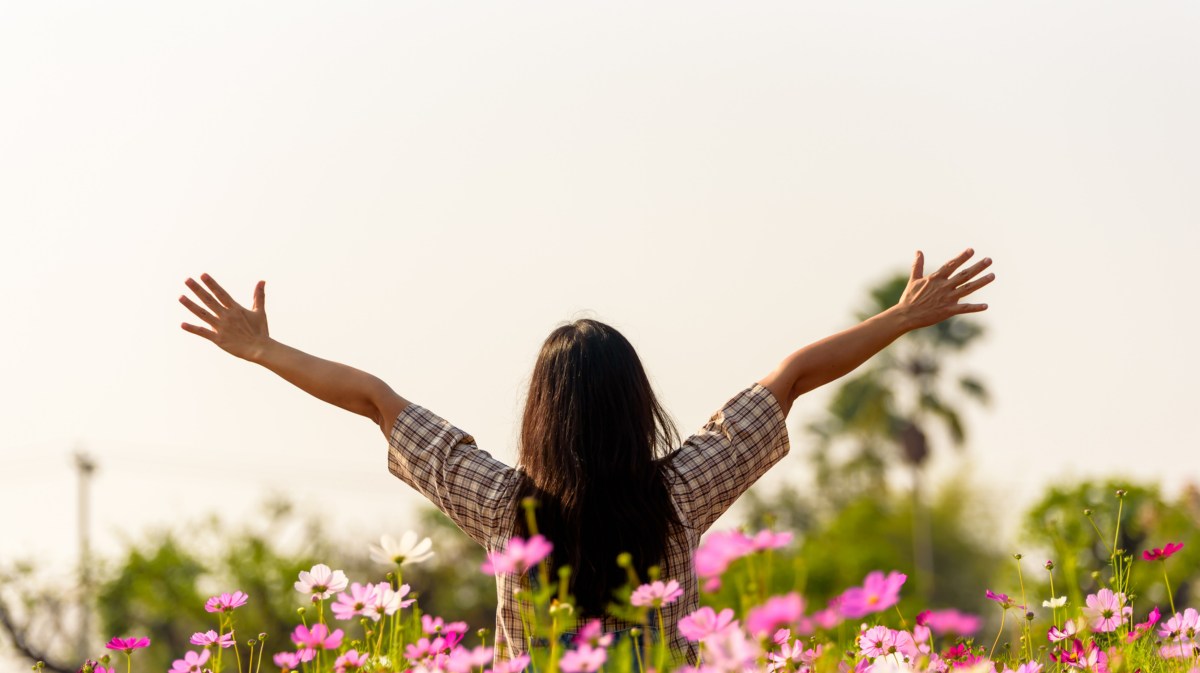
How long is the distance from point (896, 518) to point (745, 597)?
4295 cm

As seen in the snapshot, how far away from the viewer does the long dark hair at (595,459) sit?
118 inches

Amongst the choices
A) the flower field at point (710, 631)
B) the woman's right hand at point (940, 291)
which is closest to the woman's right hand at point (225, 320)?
the flower field at point (710, 631)

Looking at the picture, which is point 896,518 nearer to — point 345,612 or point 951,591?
point 951,591

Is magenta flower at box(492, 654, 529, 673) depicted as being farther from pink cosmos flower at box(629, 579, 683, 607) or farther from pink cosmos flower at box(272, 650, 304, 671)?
pink cosmos flower at box(272, 650, 304, 671)

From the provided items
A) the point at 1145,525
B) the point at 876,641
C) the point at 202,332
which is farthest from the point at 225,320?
the point at 1145,525

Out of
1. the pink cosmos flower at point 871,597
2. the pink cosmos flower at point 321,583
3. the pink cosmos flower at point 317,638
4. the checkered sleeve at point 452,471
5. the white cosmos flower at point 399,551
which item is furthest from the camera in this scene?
the checkered sleeve at point 452,471

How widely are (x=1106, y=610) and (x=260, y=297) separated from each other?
237 cm

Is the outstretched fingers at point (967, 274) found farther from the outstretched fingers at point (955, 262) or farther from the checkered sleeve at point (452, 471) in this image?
the checkered sleeve at point (452, 471)

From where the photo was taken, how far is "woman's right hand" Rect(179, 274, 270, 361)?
394cm

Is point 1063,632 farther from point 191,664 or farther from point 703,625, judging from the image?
point 191,664

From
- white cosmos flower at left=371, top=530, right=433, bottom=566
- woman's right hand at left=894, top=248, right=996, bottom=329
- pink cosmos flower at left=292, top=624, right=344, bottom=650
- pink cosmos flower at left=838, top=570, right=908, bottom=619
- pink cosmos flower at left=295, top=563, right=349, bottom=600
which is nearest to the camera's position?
pink cosmos flower at left=838, top=570, right=908, bottom=619

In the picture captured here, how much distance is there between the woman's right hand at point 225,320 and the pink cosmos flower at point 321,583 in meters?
1.11

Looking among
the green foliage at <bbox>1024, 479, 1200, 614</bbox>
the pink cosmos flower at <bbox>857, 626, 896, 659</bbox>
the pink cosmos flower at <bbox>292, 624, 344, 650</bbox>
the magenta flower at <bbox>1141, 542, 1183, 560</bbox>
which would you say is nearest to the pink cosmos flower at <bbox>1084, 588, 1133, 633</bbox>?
the magenta flower at <bbox>1141, 542, 1183, 560</bbox>

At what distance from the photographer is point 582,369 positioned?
10.6 ft
